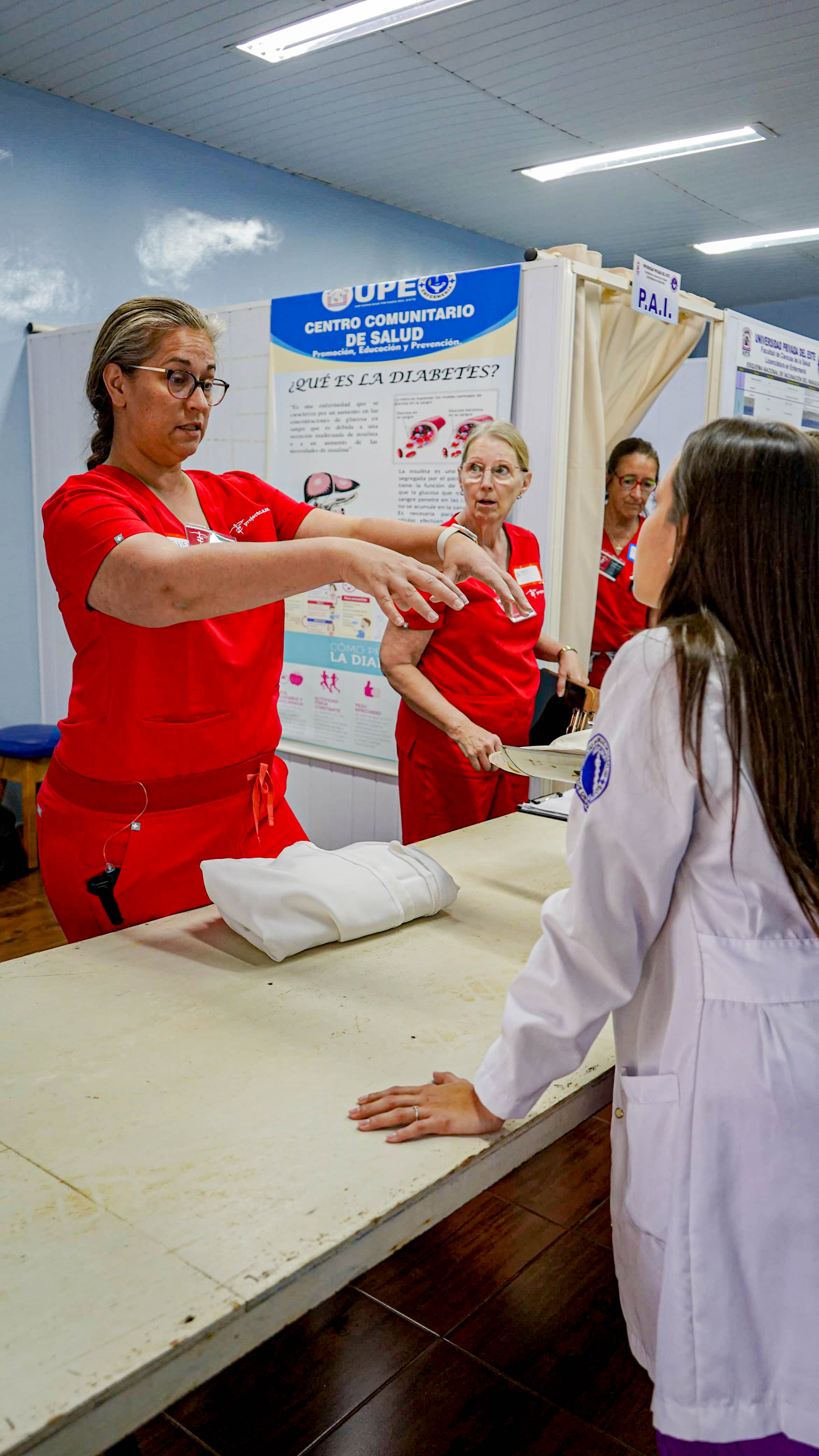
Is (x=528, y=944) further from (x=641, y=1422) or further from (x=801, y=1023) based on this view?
(x=641, y=1422)

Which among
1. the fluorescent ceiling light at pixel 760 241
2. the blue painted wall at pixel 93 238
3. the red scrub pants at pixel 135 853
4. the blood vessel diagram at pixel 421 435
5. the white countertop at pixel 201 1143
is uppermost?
the fluorescent ceiling light at pixel 760 241

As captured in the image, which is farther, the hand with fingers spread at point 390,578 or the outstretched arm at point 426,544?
the outstretched arm at point 426,544

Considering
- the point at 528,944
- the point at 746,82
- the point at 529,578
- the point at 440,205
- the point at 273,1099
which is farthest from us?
the point at 440,205

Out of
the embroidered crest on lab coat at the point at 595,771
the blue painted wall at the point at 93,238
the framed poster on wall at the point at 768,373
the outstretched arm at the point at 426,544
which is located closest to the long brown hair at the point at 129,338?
the outstretched arm at the point at 426,544

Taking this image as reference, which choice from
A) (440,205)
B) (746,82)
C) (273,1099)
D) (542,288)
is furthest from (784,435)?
(440,205)

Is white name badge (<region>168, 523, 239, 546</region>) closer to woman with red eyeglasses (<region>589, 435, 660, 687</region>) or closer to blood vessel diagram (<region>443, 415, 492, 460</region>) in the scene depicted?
blood vessel diagram (<region>443, 415, 492, 460</region>)

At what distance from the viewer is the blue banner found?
3.06 meters

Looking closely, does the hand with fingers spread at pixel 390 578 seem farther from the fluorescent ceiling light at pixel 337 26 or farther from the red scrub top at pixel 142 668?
the fluorescent ceiling light at pixel 337 26

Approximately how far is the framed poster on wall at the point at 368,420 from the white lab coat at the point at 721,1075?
237cm

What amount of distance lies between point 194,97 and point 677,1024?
5457 mm

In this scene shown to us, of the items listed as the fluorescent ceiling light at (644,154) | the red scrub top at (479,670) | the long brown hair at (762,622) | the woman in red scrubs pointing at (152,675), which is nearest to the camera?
the long brown hair at (762,622)

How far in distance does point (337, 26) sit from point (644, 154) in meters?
2.25

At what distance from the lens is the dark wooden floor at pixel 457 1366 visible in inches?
66.4

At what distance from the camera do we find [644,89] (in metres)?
5.00
